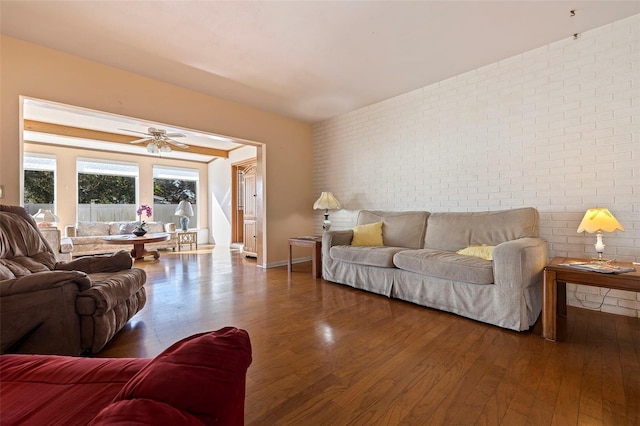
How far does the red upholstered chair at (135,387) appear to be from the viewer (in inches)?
20.5

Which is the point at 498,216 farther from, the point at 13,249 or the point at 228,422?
the point at 13,249

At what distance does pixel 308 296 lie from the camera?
3.11m

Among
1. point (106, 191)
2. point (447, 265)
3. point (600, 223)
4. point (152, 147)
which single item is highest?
point (152, 147)

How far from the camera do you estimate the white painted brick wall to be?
246 centimetres

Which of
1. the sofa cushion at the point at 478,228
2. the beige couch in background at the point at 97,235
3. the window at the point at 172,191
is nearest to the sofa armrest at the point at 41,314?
the sofa cushion at the point at 478,228

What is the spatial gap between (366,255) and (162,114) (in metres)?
3.14

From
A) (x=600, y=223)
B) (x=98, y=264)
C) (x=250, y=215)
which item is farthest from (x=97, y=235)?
(x=600, y=223)

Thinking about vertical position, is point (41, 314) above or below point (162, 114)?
below

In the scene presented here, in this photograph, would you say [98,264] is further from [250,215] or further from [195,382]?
[250,215]

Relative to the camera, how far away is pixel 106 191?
689 centimetres

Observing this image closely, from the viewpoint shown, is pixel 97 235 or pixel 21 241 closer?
pixel 21 241

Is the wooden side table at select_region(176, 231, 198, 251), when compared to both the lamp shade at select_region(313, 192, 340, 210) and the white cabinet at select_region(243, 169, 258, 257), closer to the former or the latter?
the white cabinet at select_region(243, 169, 258, 257)

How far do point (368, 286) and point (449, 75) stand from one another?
111 inches

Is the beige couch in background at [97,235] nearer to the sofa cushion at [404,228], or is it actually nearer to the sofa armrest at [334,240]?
the sofa armrest at [334,240]
